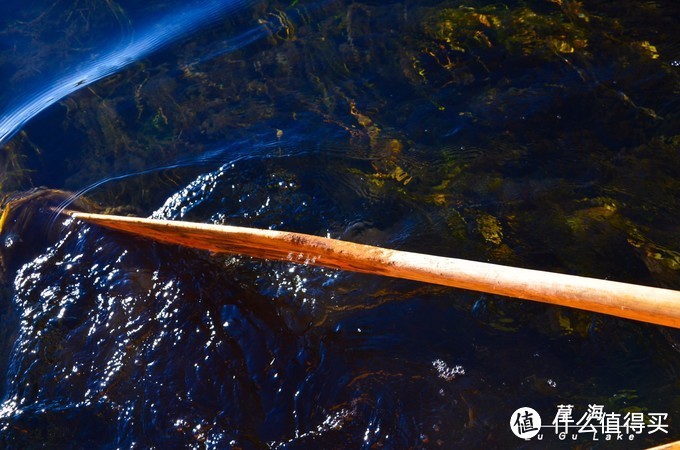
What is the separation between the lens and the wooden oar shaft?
1780 millimetres

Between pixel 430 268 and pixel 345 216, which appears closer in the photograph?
pixel 430 268

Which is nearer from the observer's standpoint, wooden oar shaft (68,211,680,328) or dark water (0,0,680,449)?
wooden oar shaft (68,211,680,328)

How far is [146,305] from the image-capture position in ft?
10.8

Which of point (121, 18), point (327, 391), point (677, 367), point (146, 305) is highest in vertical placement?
point (121, 18)

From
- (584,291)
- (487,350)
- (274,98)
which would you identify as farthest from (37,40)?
(584,291)

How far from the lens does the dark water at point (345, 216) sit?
266 centimetres

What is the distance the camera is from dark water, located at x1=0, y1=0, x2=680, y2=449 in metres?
2.66

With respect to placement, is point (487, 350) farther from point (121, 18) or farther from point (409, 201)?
point (121, 18)

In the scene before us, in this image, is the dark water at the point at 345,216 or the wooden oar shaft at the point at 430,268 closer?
the wooden oar shaft at the point at 430,268

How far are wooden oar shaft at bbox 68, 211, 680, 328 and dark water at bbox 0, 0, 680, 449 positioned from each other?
267mm

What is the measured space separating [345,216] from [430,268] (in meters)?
1.39

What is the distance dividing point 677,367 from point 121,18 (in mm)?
5897

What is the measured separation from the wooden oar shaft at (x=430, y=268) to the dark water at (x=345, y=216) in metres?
0.27

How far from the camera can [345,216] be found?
3.61m
